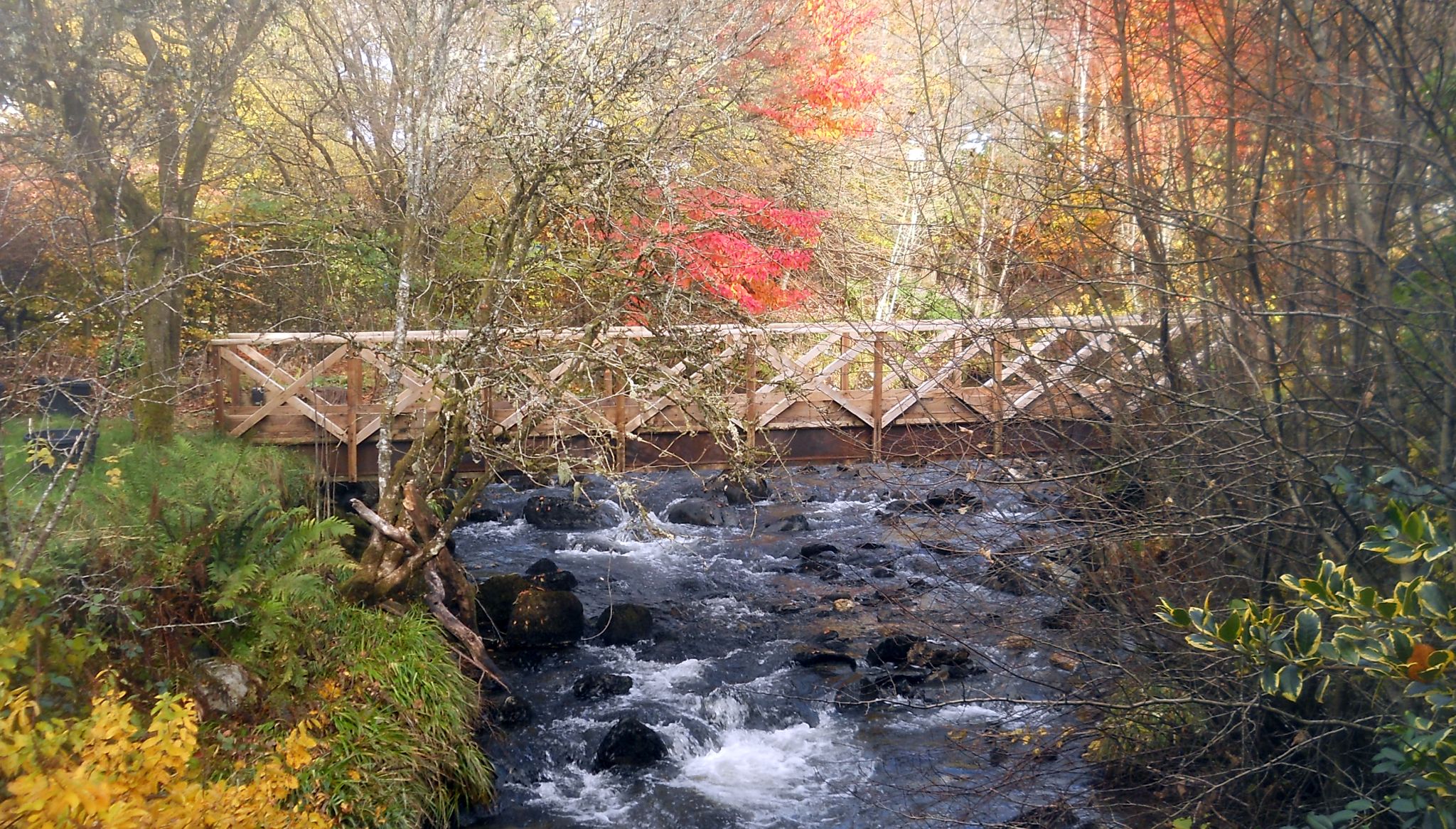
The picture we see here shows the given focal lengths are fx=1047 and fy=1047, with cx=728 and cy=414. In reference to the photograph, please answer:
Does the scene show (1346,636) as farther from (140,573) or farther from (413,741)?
(140,573)

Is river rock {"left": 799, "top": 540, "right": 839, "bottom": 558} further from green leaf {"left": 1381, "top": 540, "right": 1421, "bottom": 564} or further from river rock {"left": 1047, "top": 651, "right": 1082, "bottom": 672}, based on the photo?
green leaf {"left": 1381, "top": 540, "right": 1421, "bottom": 564}

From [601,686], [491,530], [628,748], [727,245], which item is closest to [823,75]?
[727,245]

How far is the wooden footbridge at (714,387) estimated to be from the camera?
5543mm

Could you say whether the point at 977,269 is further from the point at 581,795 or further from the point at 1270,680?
the point at 581,795

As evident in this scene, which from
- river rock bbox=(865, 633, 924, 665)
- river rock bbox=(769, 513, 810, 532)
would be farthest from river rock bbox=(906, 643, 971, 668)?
river rock bbox=(769, 513, 810, 532)

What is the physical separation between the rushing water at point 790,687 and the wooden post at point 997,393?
22 cm

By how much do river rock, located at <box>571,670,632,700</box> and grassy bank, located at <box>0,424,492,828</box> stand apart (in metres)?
1.26

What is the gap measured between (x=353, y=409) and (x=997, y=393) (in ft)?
21.2

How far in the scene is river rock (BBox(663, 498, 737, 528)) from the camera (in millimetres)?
13820

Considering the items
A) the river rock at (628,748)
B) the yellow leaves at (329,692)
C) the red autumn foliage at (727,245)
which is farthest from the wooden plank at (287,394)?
the river rock at (628,748)

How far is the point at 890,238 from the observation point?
9656 millimetres

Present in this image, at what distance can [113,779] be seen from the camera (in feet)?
13.2

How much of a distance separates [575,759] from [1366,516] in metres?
5.71

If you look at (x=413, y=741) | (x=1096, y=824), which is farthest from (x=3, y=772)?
(x=1096, y=824)
